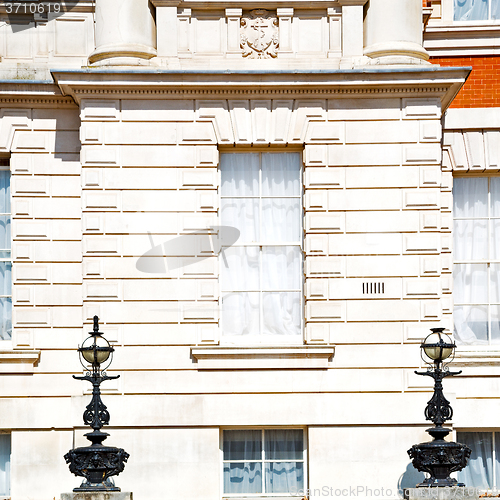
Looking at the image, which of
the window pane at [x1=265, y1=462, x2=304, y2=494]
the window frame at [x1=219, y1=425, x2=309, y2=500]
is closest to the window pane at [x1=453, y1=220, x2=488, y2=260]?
the window frame at [x1=219, y1=425, x2=309, y2=500]

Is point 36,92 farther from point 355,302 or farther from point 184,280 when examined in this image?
point 355,302

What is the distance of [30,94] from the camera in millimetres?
15930

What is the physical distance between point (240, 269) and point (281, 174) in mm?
1790

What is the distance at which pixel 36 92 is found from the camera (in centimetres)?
1593

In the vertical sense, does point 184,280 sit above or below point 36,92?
below

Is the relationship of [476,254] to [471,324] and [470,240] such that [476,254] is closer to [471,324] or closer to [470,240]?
[470,240]

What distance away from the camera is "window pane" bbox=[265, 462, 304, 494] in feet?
51.0

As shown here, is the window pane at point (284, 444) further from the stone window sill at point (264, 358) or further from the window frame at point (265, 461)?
the stone window sill at point (264, 358)

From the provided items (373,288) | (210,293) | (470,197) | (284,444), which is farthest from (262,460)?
(470,197)

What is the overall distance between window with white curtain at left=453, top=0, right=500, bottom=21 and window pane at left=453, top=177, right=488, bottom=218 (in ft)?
9.83

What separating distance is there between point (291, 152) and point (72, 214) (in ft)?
12.9

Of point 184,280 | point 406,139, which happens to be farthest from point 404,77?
point 184,280

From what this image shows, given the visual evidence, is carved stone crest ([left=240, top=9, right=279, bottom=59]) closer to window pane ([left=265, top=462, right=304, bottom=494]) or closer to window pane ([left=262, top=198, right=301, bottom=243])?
window pane ([left=262, top=198, right=301, bottom=243])

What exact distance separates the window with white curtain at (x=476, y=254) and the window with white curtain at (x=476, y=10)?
299 cm
